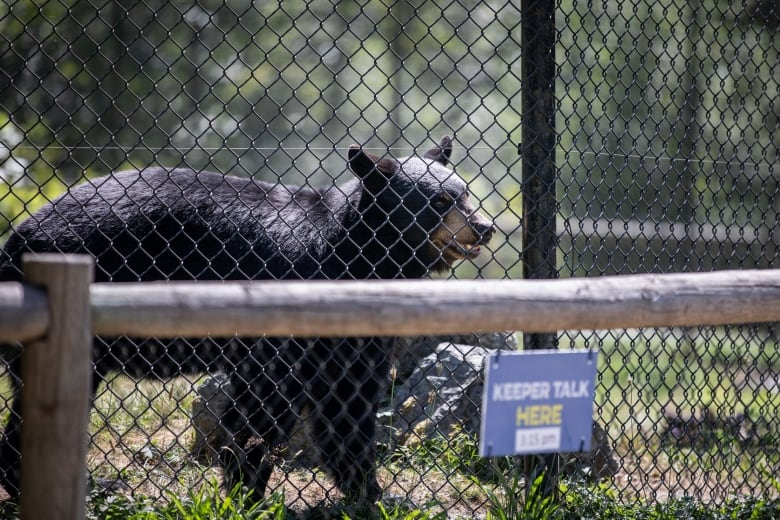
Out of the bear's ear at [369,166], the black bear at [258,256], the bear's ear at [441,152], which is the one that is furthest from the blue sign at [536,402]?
the bear's ear at [441,152]

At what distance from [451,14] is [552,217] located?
1392 cm

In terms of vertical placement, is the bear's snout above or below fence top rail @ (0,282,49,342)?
above

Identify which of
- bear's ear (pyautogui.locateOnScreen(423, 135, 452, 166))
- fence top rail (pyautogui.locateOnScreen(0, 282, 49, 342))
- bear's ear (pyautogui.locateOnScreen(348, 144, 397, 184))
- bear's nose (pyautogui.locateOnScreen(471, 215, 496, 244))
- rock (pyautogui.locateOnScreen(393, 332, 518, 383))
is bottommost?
fence top rail (pyautogui.locateOnScreen(0, 282, 49, 342))

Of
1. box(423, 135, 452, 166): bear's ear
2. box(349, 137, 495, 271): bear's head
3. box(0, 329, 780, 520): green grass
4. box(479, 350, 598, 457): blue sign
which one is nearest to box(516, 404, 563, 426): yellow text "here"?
box(479, 350, 598, 457): blue sign

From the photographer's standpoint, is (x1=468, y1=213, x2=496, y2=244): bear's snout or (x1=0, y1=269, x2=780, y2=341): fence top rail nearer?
(x1=0, y1=269, x2=780, y2=341): fence top rail

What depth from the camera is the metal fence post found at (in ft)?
10.3

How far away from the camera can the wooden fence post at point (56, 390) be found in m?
1.68

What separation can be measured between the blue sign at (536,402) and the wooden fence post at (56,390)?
102 cm

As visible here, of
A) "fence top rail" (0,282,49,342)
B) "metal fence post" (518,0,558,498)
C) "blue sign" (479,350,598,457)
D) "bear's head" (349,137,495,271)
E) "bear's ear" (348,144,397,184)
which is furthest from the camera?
"bear's head" (349,137,495,271)

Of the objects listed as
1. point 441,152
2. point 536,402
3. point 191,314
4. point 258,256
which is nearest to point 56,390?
point 191,314

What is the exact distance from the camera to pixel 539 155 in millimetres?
3178

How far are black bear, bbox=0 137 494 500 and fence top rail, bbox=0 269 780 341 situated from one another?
1561 millimetres

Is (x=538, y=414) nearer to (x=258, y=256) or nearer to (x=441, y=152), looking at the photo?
(x=258, y=256)

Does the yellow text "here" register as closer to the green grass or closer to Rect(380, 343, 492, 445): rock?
the green grass
